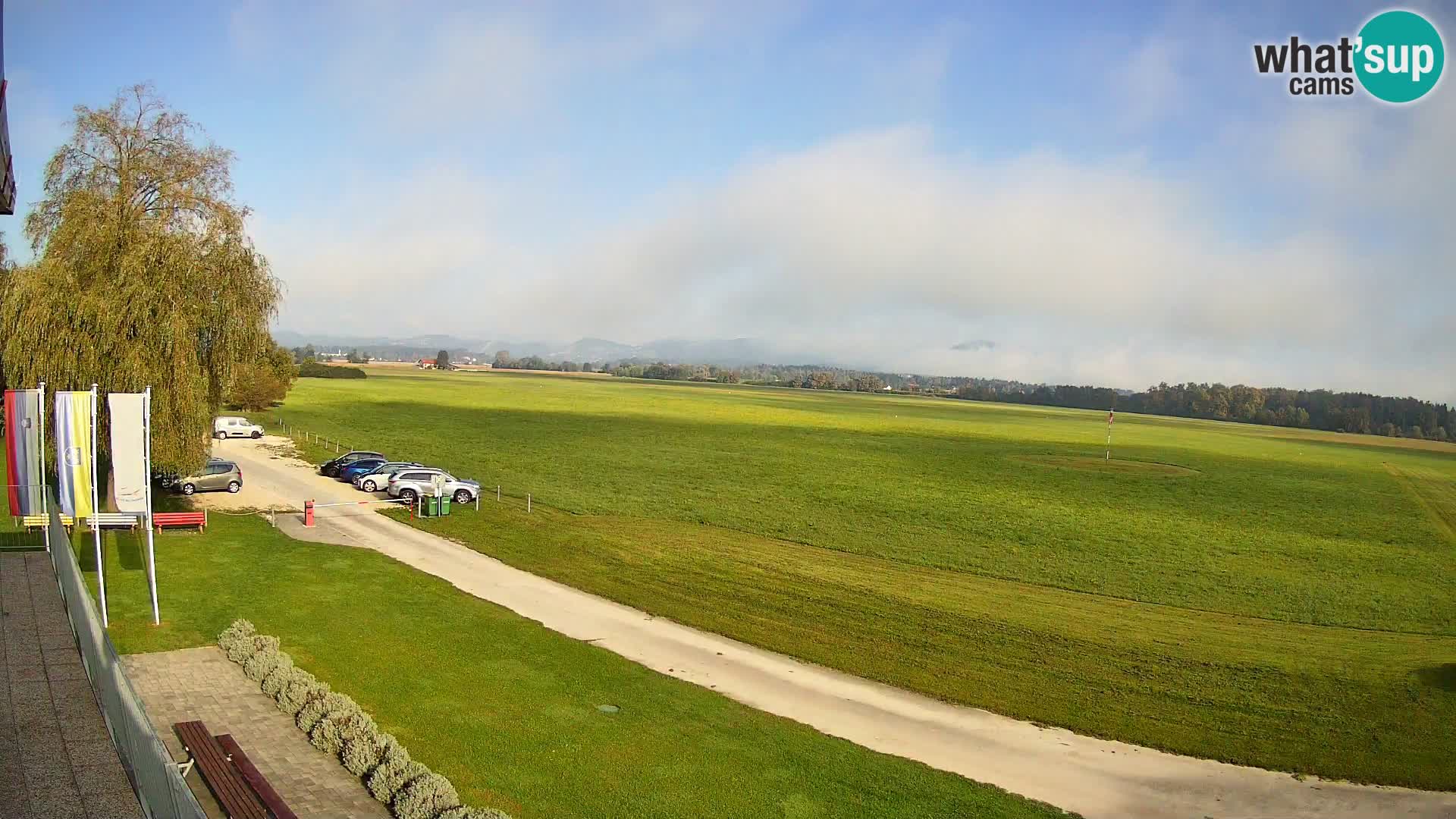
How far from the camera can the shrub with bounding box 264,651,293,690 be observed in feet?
49.2

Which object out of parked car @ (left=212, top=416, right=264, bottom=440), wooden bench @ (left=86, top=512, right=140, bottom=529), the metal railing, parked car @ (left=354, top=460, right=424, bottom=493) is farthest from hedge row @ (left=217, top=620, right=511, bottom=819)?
parked car @ (left=212, top=416, right=264, bottom=440)

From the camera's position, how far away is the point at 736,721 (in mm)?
16047

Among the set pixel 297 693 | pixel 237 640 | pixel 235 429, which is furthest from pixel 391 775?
pixel 235 429

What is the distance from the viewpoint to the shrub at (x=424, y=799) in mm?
11445

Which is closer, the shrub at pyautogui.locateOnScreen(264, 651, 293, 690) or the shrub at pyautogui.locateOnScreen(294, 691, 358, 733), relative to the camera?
the shrub at pyautogui.locateOnScreen(294, 691, 358, 733)

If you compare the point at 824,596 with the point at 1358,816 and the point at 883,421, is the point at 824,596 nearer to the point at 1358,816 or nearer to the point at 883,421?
the point at 1358,816

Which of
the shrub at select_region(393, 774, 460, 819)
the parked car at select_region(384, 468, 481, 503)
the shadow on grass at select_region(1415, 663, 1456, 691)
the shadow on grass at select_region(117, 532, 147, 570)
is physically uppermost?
the parked car at select_region(384, 468, 481, 503)

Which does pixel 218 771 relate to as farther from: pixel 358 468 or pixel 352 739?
pixel 358 468

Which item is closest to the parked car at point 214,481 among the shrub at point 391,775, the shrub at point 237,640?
the shrub at point 237,640

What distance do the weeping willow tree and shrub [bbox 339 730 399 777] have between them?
55.1ft

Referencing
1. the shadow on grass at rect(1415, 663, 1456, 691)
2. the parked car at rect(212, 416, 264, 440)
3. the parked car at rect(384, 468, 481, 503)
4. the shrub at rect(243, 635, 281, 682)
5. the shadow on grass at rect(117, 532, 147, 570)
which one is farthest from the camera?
the parked car at rect(212, 416, 264, 440)

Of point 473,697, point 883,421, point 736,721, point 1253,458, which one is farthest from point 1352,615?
point 883,421

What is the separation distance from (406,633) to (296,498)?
19.4 m

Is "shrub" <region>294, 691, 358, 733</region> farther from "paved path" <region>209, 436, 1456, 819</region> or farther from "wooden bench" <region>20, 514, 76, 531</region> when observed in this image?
"wooden bench" <region>20, 514, 76, 531</region>
